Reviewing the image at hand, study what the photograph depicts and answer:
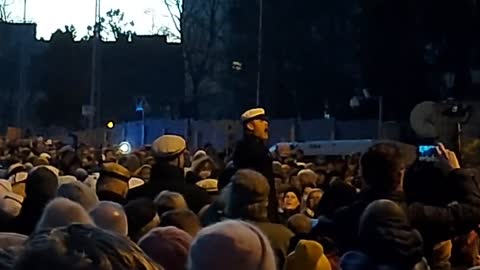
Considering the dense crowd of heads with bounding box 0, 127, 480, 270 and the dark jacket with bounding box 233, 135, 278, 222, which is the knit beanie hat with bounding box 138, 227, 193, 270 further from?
the dark jacket with bounding box 233, 135, 278, 222

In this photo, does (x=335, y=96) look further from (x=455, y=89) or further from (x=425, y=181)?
(x=425, y=181)

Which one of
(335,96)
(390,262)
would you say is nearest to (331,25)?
(335,96)

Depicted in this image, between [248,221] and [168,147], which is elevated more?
[168,147]

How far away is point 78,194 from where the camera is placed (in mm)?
6496

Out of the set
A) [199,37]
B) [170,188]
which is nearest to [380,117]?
[199,37]

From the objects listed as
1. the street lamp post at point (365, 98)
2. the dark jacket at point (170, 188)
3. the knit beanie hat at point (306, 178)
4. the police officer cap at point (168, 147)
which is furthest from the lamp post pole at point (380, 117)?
the dark jacket at point (170, 188)

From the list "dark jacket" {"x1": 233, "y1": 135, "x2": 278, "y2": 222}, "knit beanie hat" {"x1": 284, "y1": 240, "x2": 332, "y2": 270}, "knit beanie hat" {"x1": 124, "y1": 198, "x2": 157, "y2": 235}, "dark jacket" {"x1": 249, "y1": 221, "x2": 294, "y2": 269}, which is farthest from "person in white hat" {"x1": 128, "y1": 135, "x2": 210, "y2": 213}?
"knit beanie hat" {"x1": 284, "y1": 240, "x2": 332, "y2": 270}

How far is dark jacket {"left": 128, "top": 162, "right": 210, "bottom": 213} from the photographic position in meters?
8.21

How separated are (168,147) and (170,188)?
1003mm

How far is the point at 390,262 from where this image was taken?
518 centimetres

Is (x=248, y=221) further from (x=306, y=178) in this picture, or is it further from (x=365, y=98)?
(x=365, y=98)

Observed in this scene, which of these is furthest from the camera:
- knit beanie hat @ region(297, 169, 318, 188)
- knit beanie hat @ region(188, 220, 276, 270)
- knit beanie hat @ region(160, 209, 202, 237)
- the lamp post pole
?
the lamp post pole

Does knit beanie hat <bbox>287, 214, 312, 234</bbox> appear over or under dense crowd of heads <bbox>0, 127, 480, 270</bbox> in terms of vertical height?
under

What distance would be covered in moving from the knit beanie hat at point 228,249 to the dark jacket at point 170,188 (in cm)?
460
